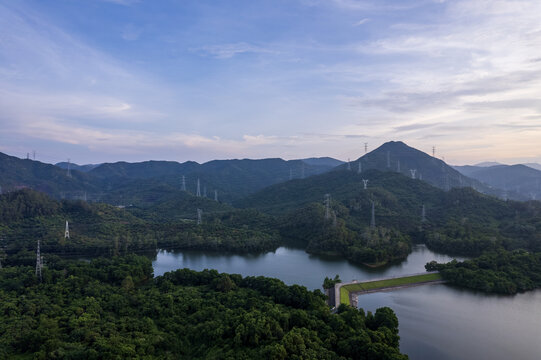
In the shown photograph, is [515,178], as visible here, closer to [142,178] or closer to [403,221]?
[403,221]

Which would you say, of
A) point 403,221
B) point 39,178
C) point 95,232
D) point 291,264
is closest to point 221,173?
point 39,178

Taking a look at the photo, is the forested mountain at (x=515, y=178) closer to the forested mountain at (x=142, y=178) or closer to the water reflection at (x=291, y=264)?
the forested mountain at (x=142, y=178)

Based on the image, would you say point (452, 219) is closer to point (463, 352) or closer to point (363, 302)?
point (363, 302)

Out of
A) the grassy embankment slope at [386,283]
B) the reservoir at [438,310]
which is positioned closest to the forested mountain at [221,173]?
the reservoir at [438,310]

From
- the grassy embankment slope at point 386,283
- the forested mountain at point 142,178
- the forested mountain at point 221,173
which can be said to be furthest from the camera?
the forested mountain at point 221,173

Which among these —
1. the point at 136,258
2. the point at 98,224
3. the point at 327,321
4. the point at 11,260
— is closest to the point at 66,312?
the point at 136,258

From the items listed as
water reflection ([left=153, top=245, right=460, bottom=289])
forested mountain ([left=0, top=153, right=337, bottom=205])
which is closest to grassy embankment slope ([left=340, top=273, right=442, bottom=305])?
water reflection ([left=153, top=245, right=460, bottom=289])

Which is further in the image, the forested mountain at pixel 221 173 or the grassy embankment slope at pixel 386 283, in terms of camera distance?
the forested mountain at pixel 221 173
